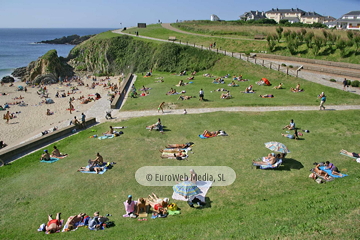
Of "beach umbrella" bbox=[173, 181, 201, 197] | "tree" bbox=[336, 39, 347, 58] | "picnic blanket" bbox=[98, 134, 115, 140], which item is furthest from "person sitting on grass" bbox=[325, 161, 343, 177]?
"tree" bbox=[336, 39, 347, 58]

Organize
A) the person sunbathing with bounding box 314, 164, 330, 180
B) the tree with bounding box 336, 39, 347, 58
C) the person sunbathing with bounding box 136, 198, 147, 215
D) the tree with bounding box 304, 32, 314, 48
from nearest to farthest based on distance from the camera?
1. the person sunbathing with bounding box 136, 198, 147, 215
2. the person sunbathing with bounding box 314, 164, 330, 180
3. the tree with bounding box 336, 39, 347, 58
4. the tree with bounding box 304, 32, 314, 48

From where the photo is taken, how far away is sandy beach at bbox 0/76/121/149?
26.4 meters

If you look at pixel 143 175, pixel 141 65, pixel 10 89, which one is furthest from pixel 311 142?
pixel 10 89

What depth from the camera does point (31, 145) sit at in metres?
20.1

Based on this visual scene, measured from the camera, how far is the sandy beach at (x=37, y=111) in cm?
2638

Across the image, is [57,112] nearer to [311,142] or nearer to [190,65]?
[190,65]

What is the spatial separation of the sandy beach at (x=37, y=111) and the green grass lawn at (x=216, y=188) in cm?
723

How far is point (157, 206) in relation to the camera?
39.3 feet

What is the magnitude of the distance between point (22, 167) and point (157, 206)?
33.7 ft

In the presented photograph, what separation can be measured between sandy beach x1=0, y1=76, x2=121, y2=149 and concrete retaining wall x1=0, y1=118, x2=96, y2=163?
3.26 m

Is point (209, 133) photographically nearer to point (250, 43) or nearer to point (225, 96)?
point (225, 96)

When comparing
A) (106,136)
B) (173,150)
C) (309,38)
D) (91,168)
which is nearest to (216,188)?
(173,150)

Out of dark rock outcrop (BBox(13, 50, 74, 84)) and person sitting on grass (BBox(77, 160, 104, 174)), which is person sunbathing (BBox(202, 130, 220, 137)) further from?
dark rock outcrop (BBox(13, 50, 74, 84))

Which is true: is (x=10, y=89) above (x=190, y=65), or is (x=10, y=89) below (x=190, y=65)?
below
